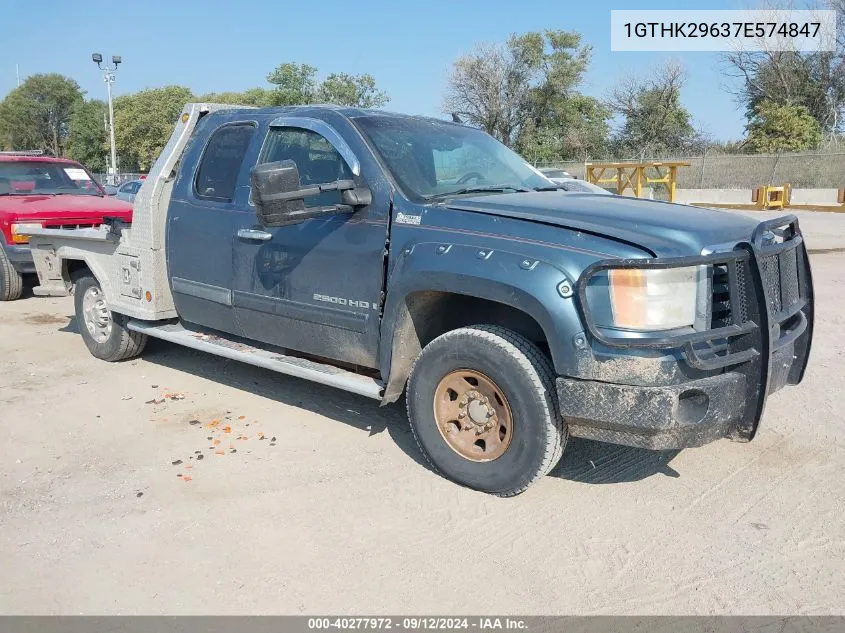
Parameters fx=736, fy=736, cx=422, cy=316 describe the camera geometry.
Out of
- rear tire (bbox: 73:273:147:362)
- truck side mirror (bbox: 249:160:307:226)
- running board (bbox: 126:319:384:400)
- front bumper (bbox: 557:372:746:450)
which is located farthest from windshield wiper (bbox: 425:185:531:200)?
rear tire (bbox: 73:273:147:362)

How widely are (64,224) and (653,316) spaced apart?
26.3 feet

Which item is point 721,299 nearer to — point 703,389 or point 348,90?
point 703,389

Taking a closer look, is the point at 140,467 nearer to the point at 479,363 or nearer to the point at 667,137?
the point at 479,363

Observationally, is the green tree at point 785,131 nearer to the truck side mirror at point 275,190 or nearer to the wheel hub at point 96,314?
the wheel hub at point 96,314

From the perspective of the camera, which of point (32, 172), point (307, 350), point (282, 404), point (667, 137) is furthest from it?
point (667, 137)

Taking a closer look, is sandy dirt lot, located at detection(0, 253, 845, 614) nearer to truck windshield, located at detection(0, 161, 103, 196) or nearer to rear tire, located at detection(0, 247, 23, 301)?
rear tire, located at detection(0, 247, 23, 301)

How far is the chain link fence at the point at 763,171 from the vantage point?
28516 millimetres

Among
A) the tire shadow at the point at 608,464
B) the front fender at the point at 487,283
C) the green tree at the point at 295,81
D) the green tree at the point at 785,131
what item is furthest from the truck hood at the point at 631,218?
the green tree at the point at 295,81

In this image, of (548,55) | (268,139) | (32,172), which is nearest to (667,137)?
(548,55)

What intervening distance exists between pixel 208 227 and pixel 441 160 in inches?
67.8

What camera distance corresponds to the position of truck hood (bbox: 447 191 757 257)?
339 centimetres

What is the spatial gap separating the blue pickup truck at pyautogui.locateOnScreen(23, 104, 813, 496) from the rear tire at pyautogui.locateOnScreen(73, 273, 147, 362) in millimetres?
691

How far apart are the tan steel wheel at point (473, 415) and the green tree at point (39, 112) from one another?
8604 cm

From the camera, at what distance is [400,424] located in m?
4.96
